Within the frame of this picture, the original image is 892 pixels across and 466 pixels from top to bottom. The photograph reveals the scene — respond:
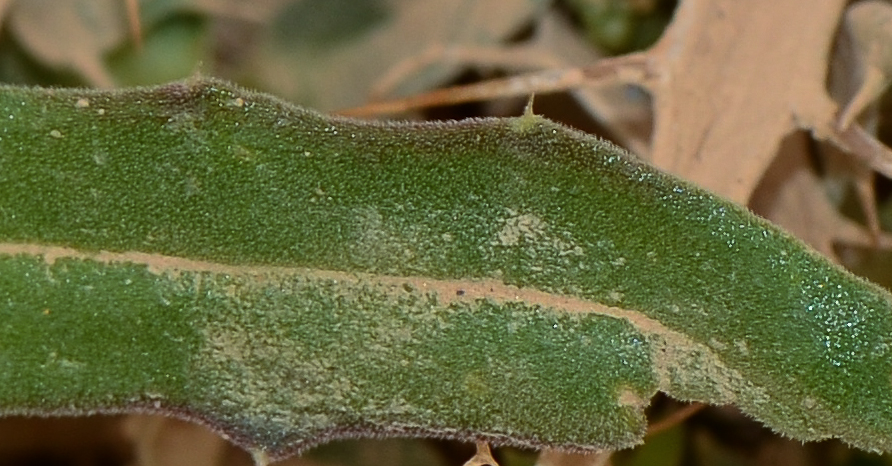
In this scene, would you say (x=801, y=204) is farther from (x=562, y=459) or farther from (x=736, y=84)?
(x=562, y=459)

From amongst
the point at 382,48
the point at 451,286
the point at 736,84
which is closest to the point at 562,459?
the point at 451,286

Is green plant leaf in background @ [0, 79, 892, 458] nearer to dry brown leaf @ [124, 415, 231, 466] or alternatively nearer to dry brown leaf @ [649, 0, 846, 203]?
dry brown leaf @ [649, 0, 846, 203]

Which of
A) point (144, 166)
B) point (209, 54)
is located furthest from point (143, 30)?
point (144, 166)

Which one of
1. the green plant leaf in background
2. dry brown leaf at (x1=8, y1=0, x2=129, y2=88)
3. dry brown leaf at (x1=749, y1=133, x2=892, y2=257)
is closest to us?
the green plant leaf in background

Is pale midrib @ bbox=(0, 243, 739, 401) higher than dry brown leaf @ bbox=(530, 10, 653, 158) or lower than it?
lower

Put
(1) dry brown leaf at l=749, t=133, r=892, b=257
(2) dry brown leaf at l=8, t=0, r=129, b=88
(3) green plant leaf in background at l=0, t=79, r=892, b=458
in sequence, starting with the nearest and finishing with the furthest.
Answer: (3) green plant leaf in background at l=0, t=79, r=892, b=458 < (1) dry brown leaf at l=749, t=133, r=892, b=257 < (2) dry brown leaf at l=8, t=0, r=129, b=88

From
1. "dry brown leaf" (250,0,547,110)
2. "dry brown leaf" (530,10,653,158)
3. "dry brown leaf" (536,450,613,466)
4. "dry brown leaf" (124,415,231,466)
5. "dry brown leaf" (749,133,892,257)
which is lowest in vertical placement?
"dry brown leaf" (536,450,613,466)

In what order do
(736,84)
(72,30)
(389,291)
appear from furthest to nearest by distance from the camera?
(72,30) < (736,84) < (389,291)

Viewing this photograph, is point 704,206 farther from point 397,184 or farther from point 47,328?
point 47,328

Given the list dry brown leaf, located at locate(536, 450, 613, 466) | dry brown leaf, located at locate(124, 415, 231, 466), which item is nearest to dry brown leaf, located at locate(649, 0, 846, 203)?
dry brown leaf, located at locate(536, 450, 613, 466)
